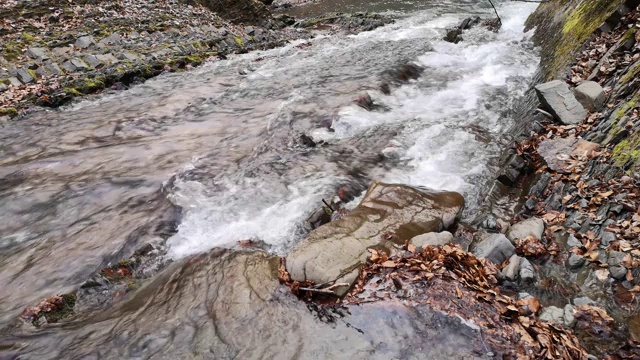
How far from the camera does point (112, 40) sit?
1658 cm

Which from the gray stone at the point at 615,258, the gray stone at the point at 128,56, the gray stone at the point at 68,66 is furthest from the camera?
the gray stone at the point at 128,56

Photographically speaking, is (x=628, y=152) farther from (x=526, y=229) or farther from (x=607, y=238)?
(x=526, y=229)

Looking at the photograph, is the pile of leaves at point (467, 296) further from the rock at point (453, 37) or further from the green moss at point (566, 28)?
the rock at point (453, 37)

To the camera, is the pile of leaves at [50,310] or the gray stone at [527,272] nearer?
the gray stone at [527,272]

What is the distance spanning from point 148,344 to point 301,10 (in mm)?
32138

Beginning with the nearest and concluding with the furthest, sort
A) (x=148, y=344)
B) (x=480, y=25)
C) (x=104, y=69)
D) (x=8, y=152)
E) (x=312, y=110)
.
Result: (x=148, y=344) < (x=8, y=152) < (x=312, y=110) < (x=104, y=69) < (x=480, y=25)

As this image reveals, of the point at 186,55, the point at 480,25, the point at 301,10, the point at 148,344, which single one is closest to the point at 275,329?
the point at 148,344

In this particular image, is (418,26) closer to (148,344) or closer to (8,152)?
(8,152)

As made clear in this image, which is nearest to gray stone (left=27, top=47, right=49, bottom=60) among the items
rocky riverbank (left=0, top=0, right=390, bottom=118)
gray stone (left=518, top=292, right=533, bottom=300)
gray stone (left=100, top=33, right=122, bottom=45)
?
rocky riverbank (left=0, top=0, right=390, bottom=118)

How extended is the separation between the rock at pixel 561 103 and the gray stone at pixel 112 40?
16170mm

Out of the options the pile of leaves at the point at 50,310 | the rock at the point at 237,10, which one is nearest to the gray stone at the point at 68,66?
the pile of leaves at the point at 50,310

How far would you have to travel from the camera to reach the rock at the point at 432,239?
506 centimetres

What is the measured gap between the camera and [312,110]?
10.8 metres

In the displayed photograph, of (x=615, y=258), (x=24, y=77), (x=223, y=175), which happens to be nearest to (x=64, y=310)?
(x=223, y=175)
